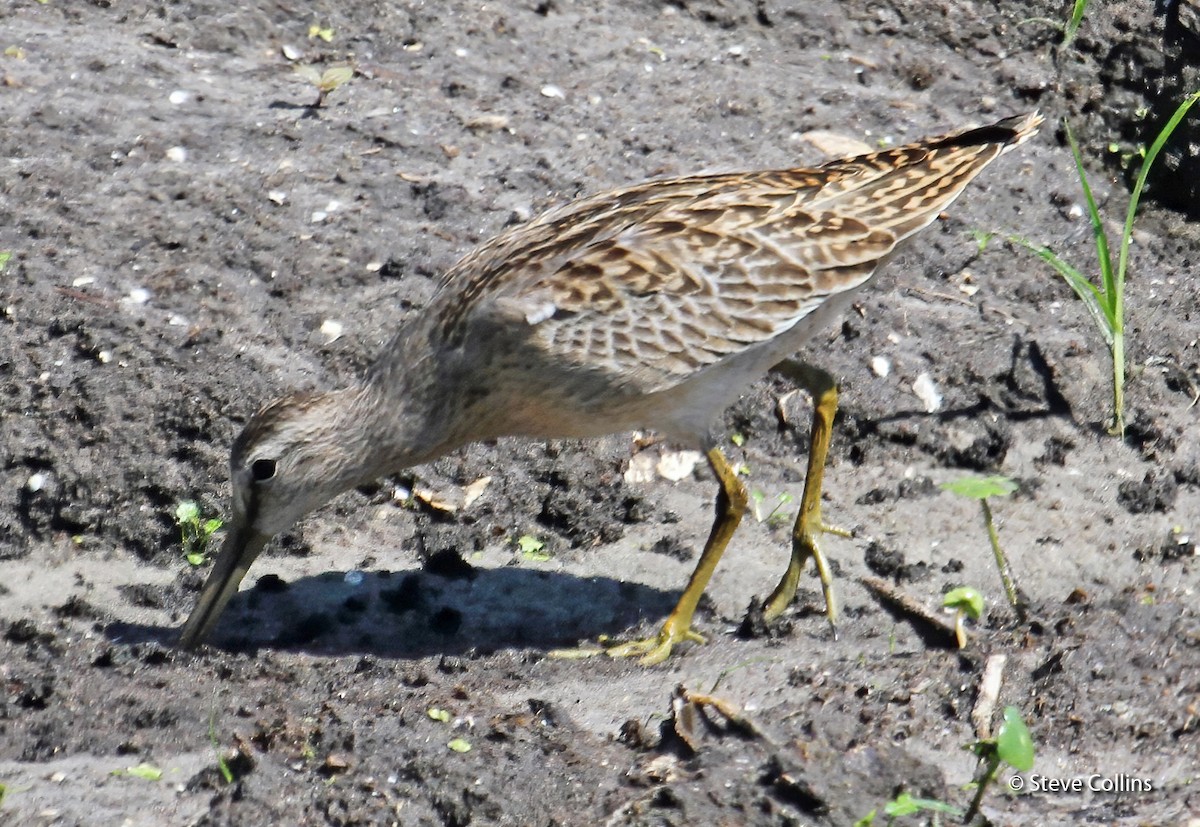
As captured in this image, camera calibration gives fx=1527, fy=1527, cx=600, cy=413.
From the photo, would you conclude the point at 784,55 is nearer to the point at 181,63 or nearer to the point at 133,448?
the point at 181,63

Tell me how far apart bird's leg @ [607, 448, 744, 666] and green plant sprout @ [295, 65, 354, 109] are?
314 cm

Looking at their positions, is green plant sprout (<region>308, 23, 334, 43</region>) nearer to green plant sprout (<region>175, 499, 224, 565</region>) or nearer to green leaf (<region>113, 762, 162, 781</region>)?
green plant sprout (<region>175, 499, 224, 565</region>)

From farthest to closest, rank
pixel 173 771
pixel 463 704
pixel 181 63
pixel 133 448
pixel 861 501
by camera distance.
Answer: pixel 181 63, pixel 861 501, pixel 133 448, pixel 463 704, pixel 173 771

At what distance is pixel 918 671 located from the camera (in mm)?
5207

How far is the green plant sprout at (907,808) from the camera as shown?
4039mm

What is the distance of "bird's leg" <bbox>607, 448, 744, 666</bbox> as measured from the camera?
18.8ft

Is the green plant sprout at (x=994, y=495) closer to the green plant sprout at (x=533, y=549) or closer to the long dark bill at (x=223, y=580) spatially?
the green plant sprout at (x=533, y=549)

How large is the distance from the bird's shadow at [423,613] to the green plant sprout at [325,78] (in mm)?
2854

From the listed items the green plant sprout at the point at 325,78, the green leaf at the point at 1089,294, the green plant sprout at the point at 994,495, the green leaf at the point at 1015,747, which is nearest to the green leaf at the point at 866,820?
the green leaf at the point at 1015,747

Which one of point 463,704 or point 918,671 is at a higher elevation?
point 918,671

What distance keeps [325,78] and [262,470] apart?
9.79 ft

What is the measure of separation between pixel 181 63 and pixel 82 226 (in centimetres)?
152

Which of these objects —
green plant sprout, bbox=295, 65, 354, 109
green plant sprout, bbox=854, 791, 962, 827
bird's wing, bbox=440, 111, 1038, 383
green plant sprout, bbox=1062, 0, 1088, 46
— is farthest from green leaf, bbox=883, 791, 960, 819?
green plant sprout, bbox=1062, 0, 1088, 46

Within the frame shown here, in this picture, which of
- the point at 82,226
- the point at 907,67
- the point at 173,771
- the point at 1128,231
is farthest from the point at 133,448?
the point at 907,67
